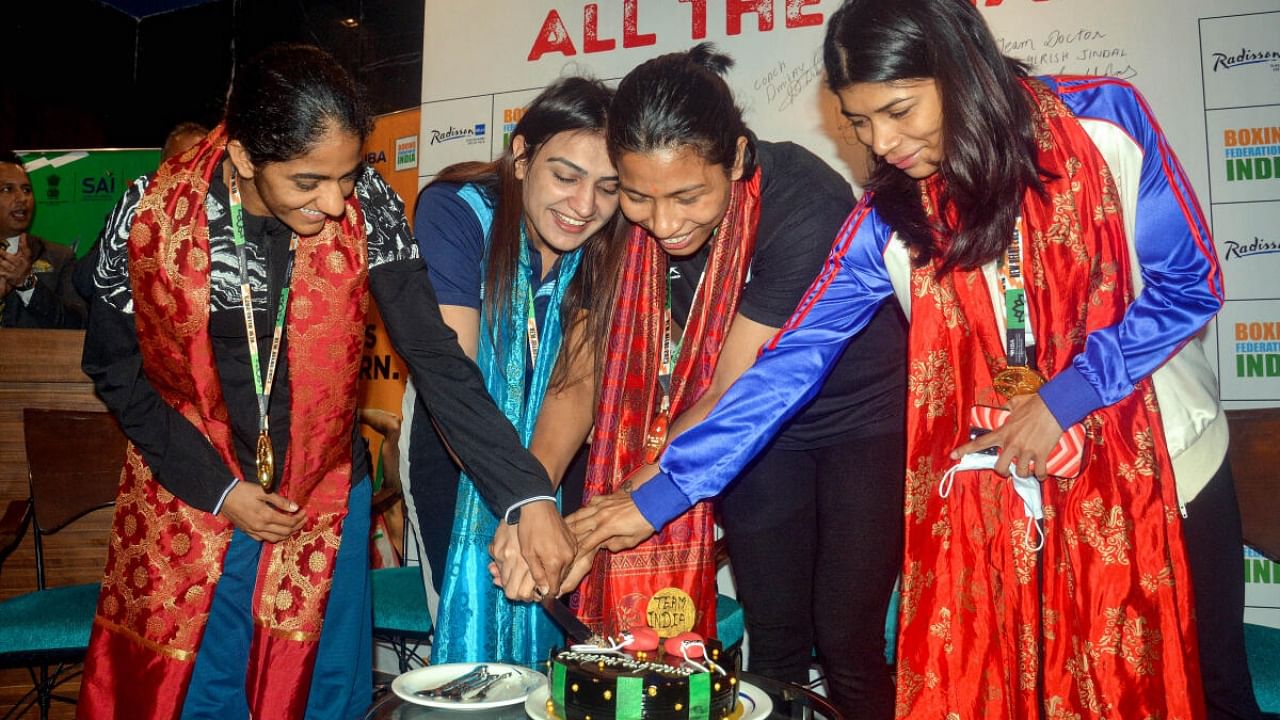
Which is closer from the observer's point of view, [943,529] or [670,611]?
[943,529]

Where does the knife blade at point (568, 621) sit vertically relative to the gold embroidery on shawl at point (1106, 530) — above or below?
below

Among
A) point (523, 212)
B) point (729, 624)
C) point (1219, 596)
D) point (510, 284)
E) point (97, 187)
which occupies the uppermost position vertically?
point (97, 187)

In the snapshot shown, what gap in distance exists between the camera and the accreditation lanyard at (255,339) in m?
1.71

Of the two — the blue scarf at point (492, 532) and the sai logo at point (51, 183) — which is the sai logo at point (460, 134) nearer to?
the blue scarf at point (492, 532)

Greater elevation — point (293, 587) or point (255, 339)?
point (255, 339)

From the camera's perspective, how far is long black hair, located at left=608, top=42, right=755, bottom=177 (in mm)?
1694

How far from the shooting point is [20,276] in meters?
4.27

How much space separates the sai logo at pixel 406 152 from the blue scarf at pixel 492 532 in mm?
2356

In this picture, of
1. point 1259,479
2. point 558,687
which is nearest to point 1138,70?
point 1259,479

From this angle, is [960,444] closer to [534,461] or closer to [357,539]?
[534,461]

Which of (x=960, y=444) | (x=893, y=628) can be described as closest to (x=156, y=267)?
(x=960, y=444)

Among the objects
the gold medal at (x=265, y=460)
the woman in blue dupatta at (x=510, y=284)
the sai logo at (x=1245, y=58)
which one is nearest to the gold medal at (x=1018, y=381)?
the woman in blue dupatta at (x=510, y=284)

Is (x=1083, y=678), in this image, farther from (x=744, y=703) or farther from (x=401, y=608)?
(x=401, y=608)

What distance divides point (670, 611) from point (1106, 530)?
0.79 metres
